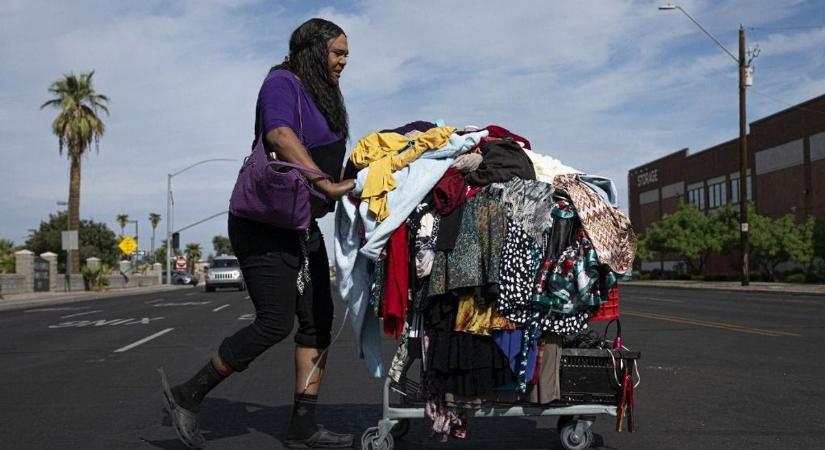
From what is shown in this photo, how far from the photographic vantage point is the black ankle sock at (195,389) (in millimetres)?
4203

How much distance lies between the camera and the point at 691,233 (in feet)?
164

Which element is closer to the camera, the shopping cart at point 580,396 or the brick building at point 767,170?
the shopping cart at point 580,396

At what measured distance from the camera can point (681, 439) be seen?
15.7ft

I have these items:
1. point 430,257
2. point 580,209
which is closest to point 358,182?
point 430,257

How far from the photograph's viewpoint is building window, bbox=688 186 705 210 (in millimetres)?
64938

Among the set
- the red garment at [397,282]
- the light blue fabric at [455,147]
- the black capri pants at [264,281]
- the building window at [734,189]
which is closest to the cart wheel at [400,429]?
the red garment at [397,282]

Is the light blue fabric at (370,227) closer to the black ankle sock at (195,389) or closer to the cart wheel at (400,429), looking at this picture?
the cart wheel at (400,429)

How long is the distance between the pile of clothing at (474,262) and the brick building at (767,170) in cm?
4808

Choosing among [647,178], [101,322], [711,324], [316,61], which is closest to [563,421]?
[316,61]

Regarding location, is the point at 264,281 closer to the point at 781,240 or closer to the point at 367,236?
the point at 367,236

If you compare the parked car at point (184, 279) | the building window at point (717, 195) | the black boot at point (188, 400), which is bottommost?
the parked car at point (184, 279)

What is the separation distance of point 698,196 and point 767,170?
12.5 meters

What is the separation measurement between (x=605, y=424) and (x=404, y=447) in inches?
58.6

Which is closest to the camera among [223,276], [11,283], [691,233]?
[223,276]
